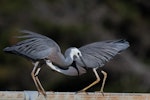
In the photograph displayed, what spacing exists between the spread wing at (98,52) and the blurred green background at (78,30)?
3816mm

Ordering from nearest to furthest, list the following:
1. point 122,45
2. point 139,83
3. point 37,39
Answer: point 37,39, point 122,45, point 139,83

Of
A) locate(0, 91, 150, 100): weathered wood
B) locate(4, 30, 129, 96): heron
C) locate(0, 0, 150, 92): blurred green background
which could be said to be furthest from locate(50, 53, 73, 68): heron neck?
locate(0, 0, 150, 92): blurred green background

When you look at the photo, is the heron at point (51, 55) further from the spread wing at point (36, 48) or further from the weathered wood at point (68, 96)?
the weathered wood at point (68, 96)

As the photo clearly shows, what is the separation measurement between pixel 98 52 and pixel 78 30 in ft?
14.0

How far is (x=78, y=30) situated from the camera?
7793 millimetres

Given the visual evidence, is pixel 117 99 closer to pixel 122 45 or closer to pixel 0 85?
pixel 122 45

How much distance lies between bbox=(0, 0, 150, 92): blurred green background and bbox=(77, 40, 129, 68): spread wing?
3.82 m

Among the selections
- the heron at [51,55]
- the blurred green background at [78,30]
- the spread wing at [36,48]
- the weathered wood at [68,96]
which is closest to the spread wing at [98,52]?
the heron at [51,55]

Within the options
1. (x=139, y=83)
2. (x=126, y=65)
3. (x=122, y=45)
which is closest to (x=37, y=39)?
(x=122, y=45)

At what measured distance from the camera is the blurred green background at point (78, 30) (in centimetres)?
771

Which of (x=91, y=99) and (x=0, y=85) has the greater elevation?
(x=91, y=99)

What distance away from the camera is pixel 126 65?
8.02 m

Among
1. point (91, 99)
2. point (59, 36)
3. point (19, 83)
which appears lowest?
point (19, 83)

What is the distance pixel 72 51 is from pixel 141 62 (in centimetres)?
489
